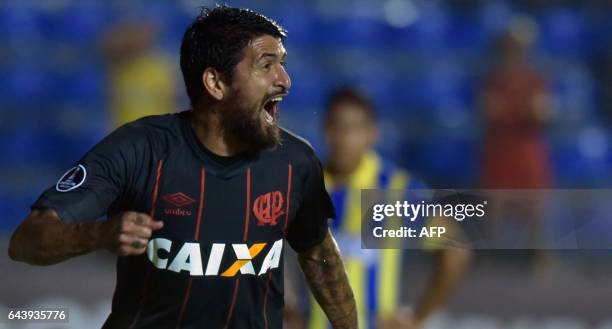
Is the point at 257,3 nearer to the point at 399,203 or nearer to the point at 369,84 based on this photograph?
the point at 369,84

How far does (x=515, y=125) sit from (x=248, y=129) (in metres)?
4.00

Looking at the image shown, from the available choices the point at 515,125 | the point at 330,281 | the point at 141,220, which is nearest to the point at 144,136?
the point at 141,220

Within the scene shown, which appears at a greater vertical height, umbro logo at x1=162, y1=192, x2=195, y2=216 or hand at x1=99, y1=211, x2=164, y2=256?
umbro logo at x1=162, y1=192, x2=195, y2=216

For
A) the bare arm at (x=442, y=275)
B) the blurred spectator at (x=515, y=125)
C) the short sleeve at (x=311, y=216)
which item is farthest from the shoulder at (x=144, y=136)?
the blurred spectator at (x=515, y=125)

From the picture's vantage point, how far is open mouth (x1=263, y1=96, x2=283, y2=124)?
303cm

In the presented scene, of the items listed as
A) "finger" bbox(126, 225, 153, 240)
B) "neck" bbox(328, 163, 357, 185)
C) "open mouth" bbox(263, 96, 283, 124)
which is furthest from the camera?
"neck" bbox(328, 163, 357, 185)

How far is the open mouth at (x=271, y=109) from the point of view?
3031 mm

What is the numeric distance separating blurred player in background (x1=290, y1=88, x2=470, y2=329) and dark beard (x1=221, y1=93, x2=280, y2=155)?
61.9 inches

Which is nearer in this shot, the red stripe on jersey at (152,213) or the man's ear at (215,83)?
the red stripe on jersey at (152,213)

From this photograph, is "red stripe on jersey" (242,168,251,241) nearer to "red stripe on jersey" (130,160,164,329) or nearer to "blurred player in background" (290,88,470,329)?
"red stripe on jersey" (130,160,164,329)

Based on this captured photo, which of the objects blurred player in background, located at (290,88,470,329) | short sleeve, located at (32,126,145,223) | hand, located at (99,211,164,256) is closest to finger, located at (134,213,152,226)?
hand, located at (99,211,164,256)

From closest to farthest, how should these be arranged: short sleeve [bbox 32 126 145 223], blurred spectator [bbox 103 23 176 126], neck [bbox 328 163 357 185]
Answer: short sleeve [bbox 32 126 145 223]
neck [bbox 328 163 357 185]
blurred spectator [bbox 103 23 176 126]

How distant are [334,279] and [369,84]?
4331 millimetres

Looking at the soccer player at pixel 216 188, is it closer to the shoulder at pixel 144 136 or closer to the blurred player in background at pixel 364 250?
the shoulder at pixel 144 136
